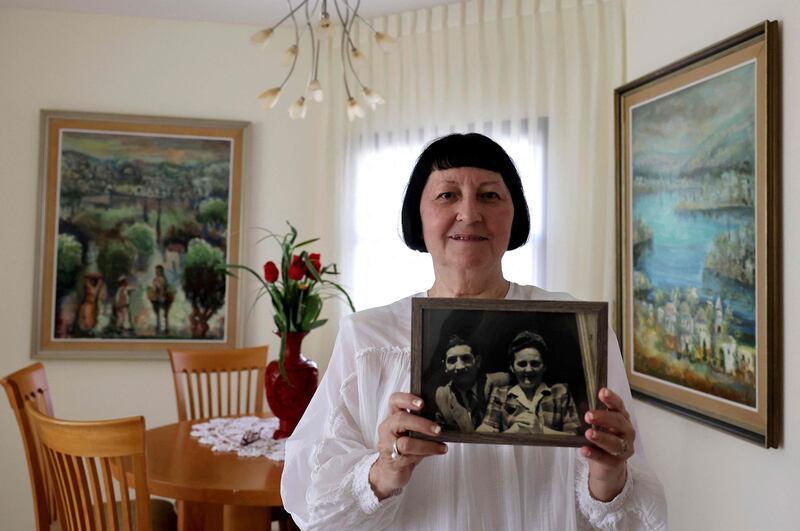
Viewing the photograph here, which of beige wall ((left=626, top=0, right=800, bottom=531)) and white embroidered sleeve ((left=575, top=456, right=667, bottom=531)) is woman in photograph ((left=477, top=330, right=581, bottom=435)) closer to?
white embroidered sleeve ((left=575, top=456, right=667, bottom=531))

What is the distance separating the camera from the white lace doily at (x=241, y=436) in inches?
93.5

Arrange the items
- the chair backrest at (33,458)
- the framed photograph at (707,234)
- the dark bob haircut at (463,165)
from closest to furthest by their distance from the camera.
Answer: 1. the dark bob haircut at (463,165)
2. the framed photograph at (707,234)
3. the chair backrest at (33,458)

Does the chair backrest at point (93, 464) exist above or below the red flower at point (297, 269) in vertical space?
below

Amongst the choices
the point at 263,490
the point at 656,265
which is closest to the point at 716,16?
the point at 656,265

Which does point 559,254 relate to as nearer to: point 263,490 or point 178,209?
point 263,490

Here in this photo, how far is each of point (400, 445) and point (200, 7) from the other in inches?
123

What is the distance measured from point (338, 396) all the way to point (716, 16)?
1735mm

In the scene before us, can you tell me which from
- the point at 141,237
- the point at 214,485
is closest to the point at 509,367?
the point at 214,485

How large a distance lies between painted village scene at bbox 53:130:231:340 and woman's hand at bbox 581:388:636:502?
299 centimetres

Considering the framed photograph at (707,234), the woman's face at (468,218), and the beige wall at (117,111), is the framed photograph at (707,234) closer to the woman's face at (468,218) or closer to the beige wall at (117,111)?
the woman's face at (468,218)

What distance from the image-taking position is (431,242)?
4.13 feet

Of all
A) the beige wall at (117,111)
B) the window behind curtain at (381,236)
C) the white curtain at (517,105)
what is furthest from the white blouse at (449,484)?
the beige wall at (117,111)

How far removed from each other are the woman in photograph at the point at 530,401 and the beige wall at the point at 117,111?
9.03 feet

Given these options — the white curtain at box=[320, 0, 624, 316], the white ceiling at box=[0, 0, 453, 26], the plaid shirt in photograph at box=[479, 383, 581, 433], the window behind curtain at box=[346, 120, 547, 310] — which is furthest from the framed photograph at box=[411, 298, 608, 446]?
the white ceiling at box=[0, 0, 453, 26]
